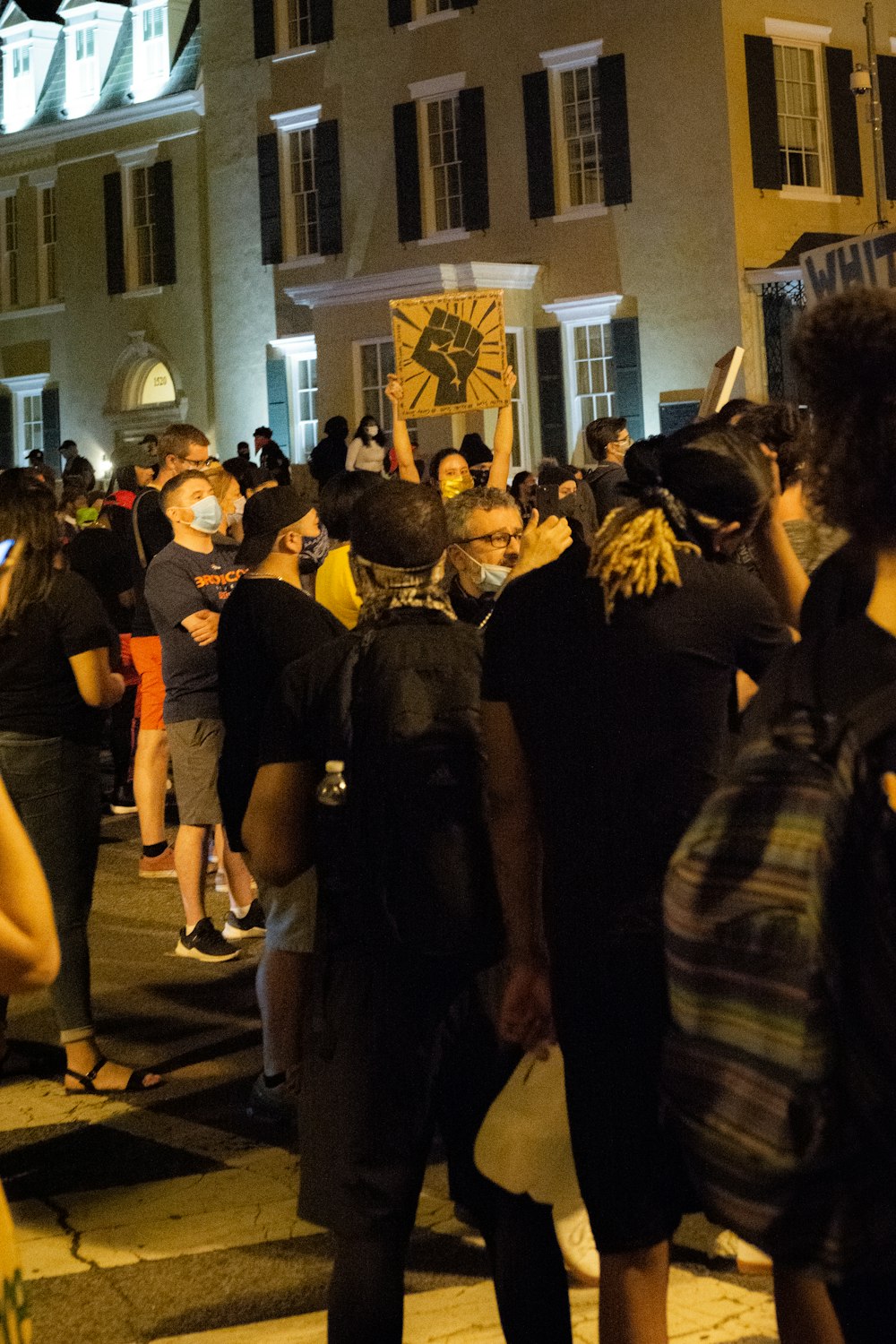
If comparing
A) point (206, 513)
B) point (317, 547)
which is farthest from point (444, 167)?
point (206, 513)

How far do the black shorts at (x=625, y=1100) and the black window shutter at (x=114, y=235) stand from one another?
1100 inches

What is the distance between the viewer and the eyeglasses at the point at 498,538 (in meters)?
6.05

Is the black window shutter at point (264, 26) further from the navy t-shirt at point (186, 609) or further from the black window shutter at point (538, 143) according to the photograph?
the navy t-shirt at point (186, 609)

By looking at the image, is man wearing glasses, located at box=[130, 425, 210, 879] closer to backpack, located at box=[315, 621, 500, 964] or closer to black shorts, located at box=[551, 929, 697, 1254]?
backpack, located at box=[315, 621, 500, 964]

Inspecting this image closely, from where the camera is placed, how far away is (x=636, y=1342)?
3057 mm

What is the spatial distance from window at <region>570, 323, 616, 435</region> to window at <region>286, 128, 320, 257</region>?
4999 millimetres

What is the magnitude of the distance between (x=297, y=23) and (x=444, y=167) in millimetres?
3771

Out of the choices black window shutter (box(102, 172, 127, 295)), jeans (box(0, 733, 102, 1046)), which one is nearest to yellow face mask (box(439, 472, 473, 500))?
jeans (box(0, 733, 102, 1046))

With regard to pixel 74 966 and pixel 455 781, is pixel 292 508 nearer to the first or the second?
pixel 74 966

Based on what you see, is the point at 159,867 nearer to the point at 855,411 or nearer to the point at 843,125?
the point at 855,411

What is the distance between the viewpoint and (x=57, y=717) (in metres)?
5.78

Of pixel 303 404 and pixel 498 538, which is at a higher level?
pixel 303 404

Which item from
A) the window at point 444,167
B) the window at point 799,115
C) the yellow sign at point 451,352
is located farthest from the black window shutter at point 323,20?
the yellow sign at point 451,352

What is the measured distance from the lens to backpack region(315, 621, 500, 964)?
11.0 ft
